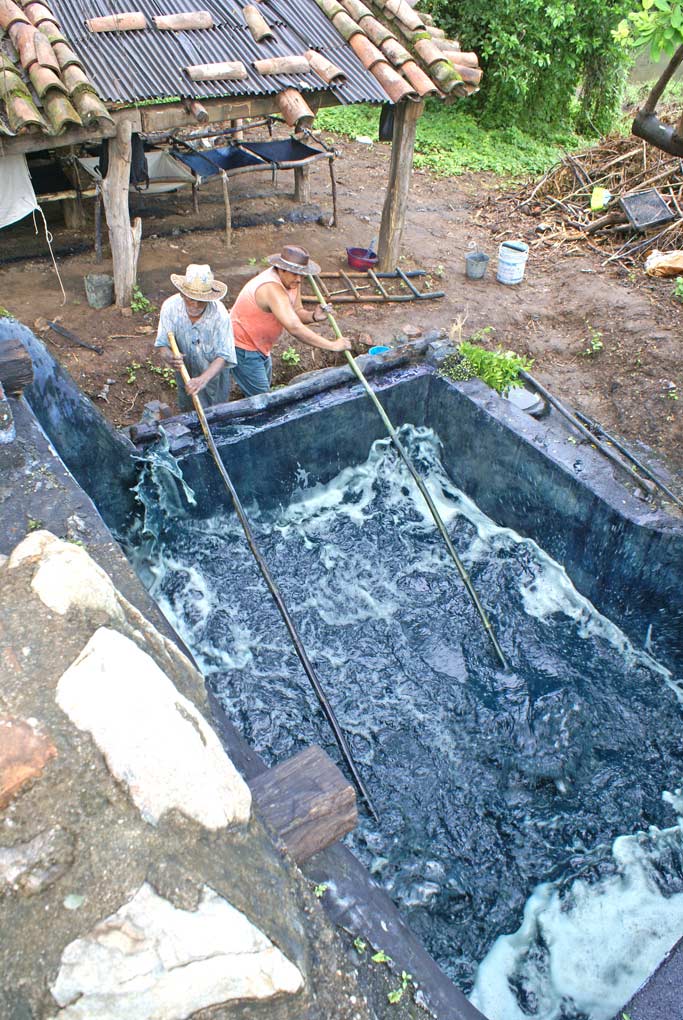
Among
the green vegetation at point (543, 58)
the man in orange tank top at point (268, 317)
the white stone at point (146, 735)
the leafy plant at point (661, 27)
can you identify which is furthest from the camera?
the green vegetation at point (543, 58)

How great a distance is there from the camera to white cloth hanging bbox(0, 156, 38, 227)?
26.0 ft

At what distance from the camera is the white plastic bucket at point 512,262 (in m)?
9.51

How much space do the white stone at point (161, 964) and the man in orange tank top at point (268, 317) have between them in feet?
15.0

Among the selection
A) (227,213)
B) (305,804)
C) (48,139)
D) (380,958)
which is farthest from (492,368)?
(380,958)

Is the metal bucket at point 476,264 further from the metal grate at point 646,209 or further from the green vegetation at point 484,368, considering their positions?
the green vegetation at point 484,368

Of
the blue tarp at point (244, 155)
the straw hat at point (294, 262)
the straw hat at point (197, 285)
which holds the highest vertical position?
the straw hat at point (294, 262)

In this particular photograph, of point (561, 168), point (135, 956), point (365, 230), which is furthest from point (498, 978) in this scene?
point (561, 168)

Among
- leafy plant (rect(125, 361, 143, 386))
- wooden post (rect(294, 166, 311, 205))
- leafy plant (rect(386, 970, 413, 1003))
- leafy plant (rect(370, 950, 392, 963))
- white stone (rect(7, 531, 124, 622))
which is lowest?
leafy plant (rect(125, 361, 143, 386))

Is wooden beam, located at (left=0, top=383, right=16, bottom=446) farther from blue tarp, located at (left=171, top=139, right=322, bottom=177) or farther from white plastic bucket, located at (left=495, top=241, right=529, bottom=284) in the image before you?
white plastic bucket, located at (left=495, top=241, right=529, bottom=284)

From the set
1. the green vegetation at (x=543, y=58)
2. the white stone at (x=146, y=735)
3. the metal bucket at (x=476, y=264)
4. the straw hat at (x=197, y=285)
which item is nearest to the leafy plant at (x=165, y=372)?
the straw hat at (x=197, y=285)

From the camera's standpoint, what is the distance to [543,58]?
1348cm

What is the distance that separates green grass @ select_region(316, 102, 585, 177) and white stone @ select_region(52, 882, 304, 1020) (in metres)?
14.2

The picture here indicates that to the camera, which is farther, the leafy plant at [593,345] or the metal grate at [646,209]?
the metal grate at [646,209]

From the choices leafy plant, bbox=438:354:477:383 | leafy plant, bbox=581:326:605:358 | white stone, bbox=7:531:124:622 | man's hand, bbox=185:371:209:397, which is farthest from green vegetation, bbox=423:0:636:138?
white stone, bbox=7:531:124:622
